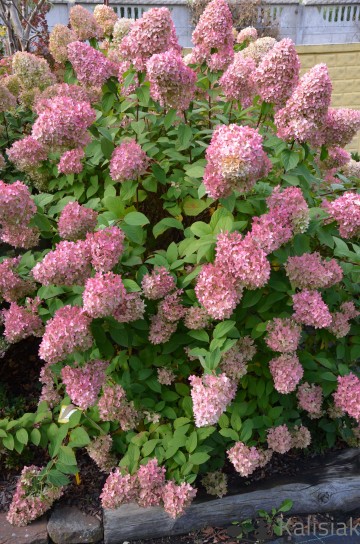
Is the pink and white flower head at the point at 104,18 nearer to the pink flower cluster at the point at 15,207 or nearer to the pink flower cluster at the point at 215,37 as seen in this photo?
the pink flower cluster at the point at 215,37

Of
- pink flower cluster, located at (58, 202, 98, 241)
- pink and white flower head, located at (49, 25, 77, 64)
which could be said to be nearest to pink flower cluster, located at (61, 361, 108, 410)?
pink flower cluster, located at (58, 202, 98, 241)

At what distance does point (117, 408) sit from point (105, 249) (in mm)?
691

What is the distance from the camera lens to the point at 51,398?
7.06ft

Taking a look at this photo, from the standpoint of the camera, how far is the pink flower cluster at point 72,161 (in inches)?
79.0

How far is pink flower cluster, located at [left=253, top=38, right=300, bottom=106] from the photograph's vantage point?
1655 millimetres

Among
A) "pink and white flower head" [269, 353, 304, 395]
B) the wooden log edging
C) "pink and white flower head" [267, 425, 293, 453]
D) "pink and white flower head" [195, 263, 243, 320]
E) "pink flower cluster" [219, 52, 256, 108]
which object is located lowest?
the wooden log edging

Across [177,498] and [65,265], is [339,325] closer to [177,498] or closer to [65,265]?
[177,498]

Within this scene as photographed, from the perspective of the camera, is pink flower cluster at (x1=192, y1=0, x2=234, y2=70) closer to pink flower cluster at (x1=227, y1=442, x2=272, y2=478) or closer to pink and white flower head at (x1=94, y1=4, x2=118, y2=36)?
pink and white flower head at (x1=94, y1=4, x2=118, y2=36)

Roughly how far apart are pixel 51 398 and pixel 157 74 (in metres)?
1.38

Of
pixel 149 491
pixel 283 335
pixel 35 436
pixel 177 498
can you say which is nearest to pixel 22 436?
pixel 35 436

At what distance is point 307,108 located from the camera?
5.12ft

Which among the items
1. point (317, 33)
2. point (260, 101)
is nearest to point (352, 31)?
point (317, 33)

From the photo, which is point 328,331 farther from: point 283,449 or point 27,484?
point 27,484

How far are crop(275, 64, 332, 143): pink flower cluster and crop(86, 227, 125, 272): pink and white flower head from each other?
2.13ft
